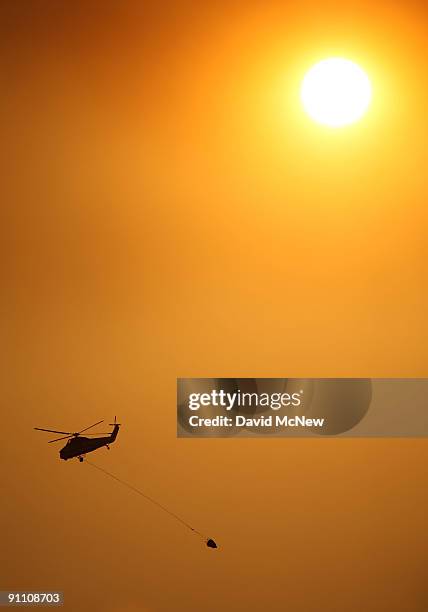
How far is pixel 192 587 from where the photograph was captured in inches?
88.7

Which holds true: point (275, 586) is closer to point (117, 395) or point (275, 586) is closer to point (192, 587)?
point (192, 587)

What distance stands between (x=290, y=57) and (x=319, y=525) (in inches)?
67.9

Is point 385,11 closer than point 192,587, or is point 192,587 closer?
point 192,587

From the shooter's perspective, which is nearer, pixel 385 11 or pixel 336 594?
pixel 336 594

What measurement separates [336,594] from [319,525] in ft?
0.82

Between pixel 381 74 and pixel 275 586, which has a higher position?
pixel 381 74

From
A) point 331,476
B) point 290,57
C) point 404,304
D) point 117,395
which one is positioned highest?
point 290,57

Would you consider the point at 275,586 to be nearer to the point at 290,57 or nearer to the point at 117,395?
the point at 117,395

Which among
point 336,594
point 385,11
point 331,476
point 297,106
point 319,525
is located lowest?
point 336,594

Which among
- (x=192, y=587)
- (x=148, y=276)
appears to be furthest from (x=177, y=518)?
(x=148, y=276)

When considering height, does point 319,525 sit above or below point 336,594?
above

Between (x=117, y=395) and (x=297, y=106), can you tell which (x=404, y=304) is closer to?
(x=297, y=106)

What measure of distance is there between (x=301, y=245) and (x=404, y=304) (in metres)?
0.44

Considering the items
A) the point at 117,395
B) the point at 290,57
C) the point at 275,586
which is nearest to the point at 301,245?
the point at 290,57
